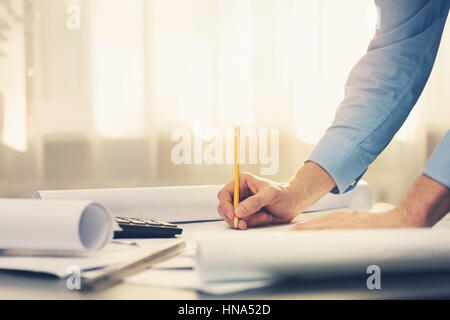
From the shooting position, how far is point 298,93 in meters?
2.06

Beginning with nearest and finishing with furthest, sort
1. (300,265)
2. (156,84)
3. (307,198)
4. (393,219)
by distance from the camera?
(300,265), (393,219), (307,198), (156,84)

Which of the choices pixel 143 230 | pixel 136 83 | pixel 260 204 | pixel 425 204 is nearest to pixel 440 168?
pixel 425 204

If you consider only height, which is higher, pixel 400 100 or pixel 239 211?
pixel 400 100

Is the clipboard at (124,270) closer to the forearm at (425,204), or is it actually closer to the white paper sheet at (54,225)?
the white paper sheet at (54,225)

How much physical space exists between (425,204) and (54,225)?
391 millimetres

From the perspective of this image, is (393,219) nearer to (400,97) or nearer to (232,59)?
(400,97)

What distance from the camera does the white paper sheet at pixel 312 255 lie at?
0.33 m

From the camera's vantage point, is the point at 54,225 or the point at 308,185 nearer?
the point at 54,225

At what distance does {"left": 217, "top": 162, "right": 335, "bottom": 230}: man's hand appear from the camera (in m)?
0.70

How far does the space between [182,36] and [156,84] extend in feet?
0.76

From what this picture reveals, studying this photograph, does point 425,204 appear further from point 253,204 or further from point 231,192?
point 231,192

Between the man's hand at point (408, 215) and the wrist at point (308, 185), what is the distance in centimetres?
24

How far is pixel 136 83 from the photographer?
6.55ft

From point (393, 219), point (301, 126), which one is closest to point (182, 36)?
point (301, 126)
